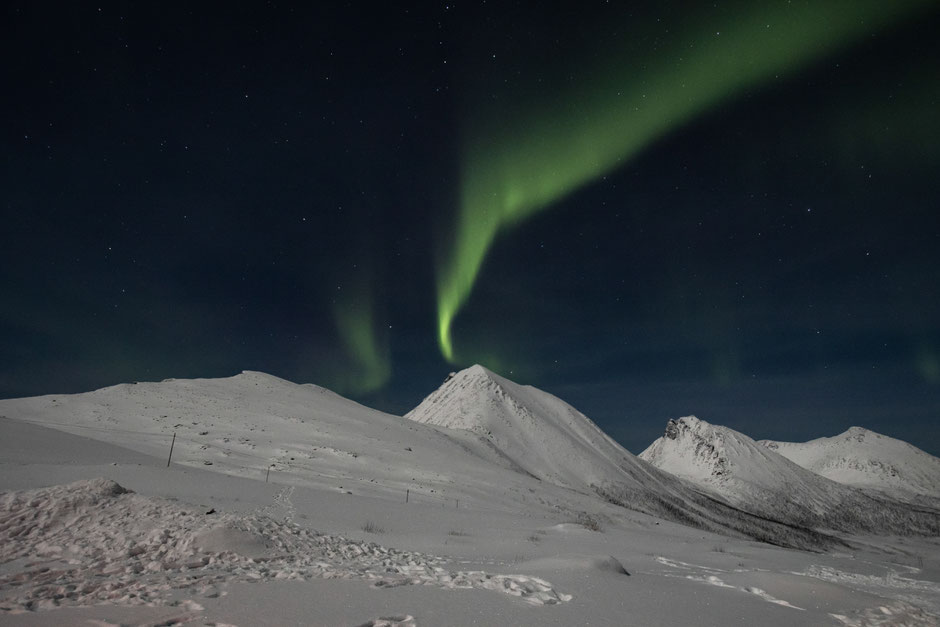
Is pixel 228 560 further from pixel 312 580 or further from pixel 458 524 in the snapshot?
pixel 458 524

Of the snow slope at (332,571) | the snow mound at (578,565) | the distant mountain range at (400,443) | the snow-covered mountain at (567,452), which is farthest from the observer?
the snow-covered mountain at (567,452)

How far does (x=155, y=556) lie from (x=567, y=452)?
96.2m

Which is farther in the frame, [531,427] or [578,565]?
[531,427]

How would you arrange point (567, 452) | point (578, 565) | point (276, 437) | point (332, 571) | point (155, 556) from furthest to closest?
point (567, 452) → point (276, 437) → point (578, 565) → point (155, 556) → point (332, 571)

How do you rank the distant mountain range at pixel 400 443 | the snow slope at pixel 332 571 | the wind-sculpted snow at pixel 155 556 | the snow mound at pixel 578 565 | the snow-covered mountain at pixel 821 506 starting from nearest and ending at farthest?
the snow slope at pixel 332 571, the wind-sculpted snow at pixel 155 556, the snow mound at pixel 578 565, the distant mountain range at pixel 400 443, the snow-covered mountain at pixel 821 506

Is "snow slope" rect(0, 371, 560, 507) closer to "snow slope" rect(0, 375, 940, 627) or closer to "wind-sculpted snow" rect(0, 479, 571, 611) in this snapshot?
"snow slope" rect(0, 375, 940, 627)

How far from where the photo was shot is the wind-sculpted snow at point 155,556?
18.9ft

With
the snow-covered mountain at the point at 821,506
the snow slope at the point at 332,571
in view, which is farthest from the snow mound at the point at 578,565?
the snow-covered mountain at the point at 821,506

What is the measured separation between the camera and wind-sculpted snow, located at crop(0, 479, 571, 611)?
5751 millimetres

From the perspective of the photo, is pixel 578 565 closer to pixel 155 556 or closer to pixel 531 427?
pixel 155 556

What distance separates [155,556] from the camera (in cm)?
762

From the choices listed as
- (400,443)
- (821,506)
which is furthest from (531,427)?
(821,506)

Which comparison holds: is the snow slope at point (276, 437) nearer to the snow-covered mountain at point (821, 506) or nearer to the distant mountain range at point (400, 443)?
the distant mountain range at point (400, 443)

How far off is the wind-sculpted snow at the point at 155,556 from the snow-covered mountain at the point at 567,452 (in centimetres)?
5994
